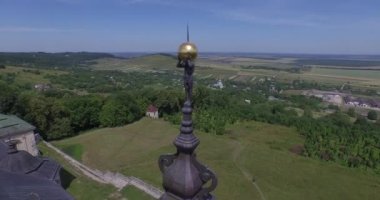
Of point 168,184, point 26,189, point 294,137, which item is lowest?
point 294,137

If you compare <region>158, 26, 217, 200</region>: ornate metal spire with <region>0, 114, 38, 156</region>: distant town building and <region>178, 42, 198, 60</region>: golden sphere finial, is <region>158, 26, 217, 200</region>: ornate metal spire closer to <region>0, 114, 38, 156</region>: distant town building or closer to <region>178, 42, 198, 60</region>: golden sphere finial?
<region>178, 42, 198, 60</region>: golden sphere finial

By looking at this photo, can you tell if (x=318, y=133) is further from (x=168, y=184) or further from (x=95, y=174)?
(x=168, y=184)

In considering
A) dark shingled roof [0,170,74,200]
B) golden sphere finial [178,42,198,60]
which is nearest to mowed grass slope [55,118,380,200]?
dark shingled roof [0,170,74,200]

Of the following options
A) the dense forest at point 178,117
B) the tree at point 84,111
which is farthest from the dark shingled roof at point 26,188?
the tree at point 84,111

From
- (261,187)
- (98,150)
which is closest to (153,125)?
(98,150)

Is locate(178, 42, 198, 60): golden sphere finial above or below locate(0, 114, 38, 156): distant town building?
above

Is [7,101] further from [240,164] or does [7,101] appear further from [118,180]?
[240,164]
